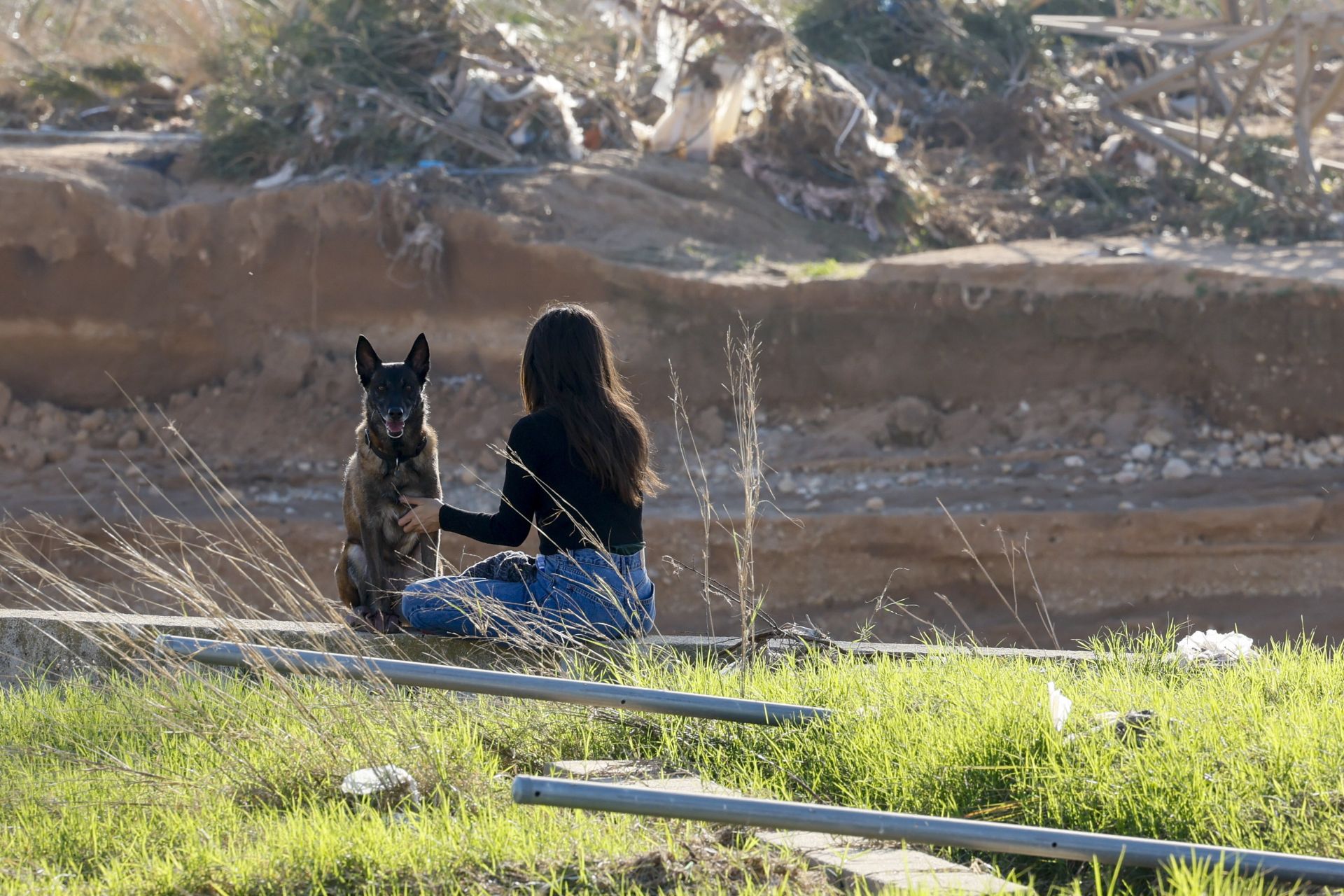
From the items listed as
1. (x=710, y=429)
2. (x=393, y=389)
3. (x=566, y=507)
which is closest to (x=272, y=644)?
(x=566, y=507)

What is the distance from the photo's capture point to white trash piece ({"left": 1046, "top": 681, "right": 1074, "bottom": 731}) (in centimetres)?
352

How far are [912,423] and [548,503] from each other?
7005 mm

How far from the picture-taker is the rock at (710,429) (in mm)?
Result: 11531

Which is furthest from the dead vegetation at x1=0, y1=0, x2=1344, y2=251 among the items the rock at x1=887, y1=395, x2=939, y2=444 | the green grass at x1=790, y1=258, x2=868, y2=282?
the rock at x1=887, y1=395, x2=939, y2=444

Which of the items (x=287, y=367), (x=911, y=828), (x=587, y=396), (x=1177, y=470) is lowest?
(x=1177, y=470)

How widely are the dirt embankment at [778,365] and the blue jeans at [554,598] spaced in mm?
5259

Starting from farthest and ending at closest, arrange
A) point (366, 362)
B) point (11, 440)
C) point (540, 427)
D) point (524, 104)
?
1. point (524, 104)
2. point (11, 440)
3. point (366, 362)
4. point (540, 427)

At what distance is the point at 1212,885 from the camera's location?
265cm

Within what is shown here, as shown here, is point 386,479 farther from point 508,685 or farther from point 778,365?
point 778,365

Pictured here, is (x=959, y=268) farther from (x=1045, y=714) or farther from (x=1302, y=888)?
(x=1302, y=888)

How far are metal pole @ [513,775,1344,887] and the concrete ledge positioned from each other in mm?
1413

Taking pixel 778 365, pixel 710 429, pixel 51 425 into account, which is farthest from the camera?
pixel 51 425

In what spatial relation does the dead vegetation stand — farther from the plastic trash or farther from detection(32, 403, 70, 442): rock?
detection(32, 403, 70, 442): rock

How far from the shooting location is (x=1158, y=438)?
10.6 m
